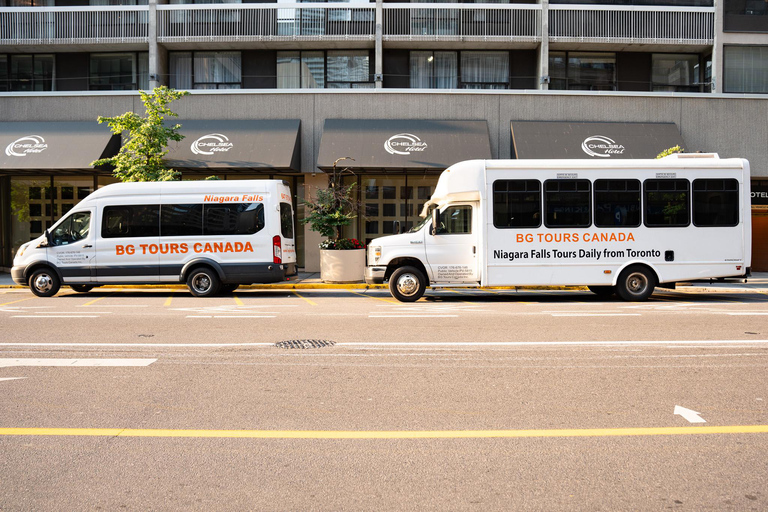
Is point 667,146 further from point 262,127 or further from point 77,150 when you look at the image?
point 77,150

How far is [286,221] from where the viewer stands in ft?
48.8

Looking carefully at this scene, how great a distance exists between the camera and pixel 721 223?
1302 centimetres

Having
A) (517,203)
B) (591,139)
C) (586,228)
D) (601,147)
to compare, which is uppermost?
(591,139)

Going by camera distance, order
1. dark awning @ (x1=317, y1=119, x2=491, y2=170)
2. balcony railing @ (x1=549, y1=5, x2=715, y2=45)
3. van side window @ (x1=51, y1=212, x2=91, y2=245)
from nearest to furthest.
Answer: van side window @ (x1=51, y1=212, x2=91, y2=245) < dark awning @ (x1=317, y1=119, x2=491, y2=170) < balcony railing @ (x1=549, y1=5, x2=715, y2=45)

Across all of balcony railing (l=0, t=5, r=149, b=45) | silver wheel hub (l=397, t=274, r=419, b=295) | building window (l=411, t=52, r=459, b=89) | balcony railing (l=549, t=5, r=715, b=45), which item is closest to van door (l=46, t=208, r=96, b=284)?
silver wheel hub (l=397, t=274, r=419, b=295)

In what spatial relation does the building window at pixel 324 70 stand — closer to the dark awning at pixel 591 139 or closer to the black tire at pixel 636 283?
the dark awning at pixel 591 139

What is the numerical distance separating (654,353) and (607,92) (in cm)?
1611

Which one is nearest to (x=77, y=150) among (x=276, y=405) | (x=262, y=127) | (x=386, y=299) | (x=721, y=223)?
(x=262, y=127)

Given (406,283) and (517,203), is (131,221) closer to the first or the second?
(406,283)

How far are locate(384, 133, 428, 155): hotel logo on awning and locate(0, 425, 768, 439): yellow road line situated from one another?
15.5 m

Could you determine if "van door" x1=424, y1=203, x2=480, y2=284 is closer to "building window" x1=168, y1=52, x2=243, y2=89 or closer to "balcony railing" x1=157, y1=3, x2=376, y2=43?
"balcony railing" x1=157, y1=3, x2=376, y2=43

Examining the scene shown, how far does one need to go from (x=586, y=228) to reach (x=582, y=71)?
11.8 metres

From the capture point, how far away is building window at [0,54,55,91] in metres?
22.7

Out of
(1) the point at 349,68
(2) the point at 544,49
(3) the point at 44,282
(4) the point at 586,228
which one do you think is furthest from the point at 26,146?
(2) the point at 544,49
